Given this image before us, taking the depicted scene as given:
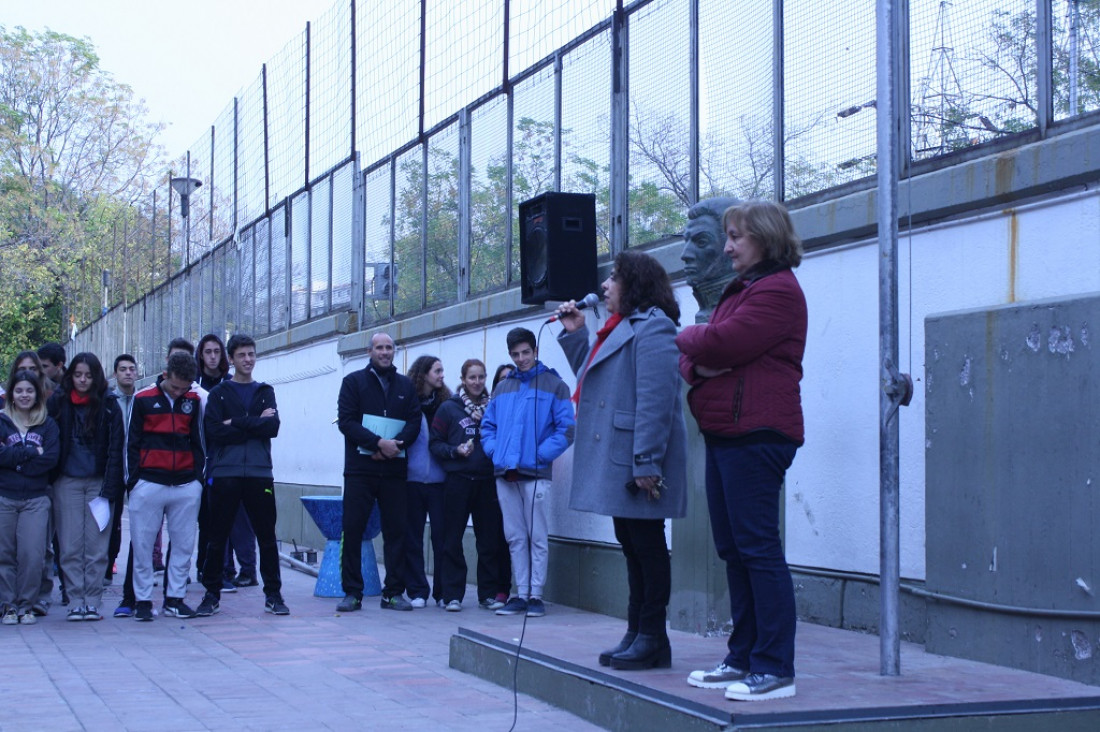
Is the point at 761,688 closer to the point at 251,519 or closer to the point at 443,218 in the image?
the point at 251,519

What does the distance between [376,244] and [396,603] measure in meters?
6.31

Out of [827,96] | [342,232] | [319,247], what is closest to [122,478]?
[827,96]

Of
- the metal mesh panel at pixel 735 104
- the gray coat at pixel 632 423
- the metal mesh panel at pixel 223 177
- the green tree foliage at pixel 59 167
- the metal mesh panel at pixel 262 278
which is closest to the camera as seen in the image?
the gray coat at pixel 632 423

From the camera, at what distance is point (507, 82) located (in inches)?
464

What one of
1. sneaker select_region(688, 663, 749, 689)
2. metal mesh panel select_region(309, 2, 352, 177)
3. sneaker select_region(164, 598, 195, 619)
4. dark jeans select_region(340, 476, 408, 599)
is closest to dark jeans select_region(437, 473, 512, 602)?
dark jeans select_region(340, 476, 408, 599)

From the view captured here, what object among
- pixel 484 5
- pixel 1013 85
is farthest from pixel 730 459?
pixel 484 5

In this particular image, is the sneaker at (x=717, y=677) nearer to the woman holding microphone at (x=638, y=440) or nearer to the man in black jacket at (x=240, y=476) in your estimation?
the woman holding microphone at (x=638, y=440)

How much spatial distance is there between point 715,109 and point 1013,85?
99.5 inches

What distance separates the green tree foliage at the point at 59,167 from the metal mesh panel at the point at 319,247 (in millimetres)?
27360

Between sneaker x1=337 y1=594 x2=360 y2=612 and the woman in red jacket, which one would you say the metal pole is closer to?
the woman in red jacket

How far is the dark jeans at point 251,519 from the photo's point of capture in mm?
9836

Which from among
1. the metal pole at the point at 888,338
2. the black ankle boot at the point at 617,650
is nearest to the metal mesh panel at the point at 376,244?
the black ankle boot at the point at 617,650

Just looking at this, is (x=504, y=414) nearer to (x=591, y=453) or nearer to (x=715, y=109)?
(x=715, y=109)

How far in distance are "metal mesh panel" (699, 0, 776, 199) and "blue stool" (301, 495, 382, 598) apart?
4013 millimetres
